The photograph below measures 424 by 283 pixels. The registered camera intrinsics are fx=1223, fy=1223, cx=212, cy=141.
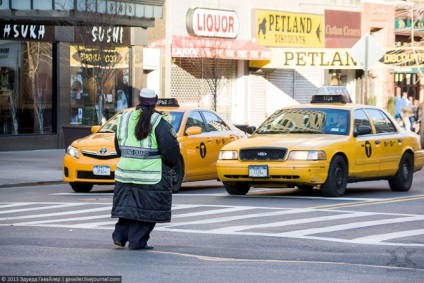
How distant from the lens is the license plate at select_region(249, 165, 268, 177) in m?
18.4

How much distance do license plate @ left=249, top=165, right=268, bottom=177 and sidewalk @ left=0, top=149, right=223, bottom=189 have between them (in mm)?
3922

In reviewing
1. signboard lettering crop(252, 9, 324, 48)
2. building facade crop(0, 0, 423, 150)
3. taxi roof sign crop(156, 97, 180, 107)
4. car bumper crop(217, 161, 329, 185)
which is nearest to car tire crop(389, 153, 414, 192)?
car bumper crop(217, 161, 329, 185)

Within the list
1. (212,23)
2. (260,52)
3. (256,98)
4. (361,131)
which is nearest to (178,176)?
(361,131)

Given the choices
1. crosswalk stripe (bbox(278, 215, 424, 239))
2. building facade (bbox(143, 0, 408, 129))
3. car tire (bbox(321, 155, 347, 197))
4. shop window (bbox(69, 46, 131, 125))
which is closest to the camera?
crosswalk stripe (bbox(278, 215, 424, 239))

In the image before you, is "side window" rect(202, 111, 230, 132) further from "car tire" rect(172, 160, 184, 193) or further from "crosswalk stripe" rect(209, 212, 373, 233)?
"crosswalk stripe" rect(209, 212, 373, 233)

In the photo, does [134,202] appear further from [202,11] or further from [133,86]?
[202,11]

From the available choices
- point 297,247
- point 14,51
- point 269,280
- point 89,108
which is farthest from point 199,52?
point 269,280

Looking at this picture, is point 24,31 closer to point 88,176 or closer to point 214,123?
point 214,123

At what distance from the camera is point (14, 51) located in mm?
32188

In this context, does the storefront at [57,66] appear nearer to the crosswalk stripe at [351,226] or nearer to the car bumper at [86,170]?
the car bumper at [86,170]

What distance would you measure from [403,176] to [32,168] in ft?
29.4

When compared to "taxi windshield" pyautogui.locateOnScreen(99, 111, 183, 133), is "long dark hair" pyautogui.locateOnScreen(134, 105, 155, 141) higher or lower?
higher

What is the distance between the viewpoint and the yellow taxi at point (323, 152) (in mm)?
18484

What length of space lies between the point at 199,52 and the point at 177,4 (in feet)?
5.48
